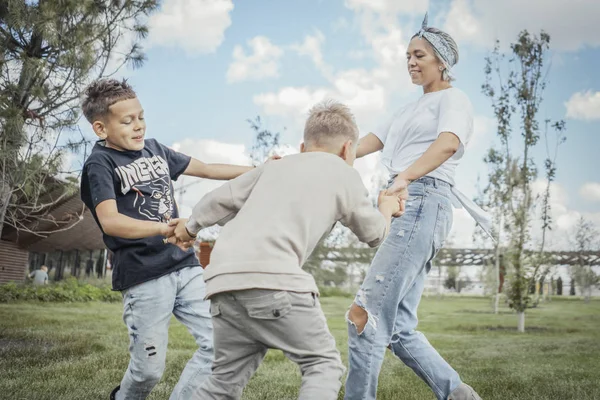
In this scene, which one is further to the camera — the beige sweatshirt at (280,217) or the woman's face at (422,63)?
the woman's face at (422,63)

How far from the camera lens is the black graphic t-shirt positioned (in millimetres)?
2959

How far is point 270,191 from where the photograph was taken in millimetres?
2230

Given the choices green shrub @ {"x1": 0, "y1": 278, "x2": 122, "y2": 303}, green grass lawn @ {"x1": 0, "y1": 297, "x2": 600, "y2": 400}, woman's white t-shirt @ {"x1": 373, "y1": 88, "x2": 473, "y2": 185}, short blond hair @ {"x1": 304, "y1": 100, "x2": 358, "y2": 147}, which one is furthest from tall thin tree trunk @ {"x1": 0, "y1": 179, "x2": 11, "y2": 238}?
short blond hair @ {"x1": 304, "y1": 100, "x2": 358, "y2": 147}

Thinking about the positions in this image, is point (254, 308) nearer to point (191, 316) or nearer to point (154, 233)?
point (154, 233)

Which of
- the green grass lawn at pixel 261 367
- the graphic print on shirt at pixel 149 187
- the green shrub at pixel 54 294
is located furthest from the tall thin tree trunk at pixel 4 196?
the graphic print on shirt at pixel 149 187

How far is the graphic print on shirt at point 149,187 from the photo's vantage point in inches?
119

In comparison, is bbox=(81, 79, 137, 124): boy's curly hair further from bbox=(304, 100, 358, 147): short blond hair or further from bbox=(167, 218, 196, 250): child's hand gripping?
bbox=(304, 100, 358, 147): short blond hair

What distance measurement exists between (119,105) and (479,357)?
249 inches

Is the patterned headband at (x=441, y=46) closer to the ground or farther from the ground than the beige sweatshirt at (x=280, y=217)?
farther from the ground

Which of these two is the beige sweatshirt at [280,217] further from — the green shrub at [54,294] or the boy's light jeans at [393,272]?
the green shrub at [54,294]

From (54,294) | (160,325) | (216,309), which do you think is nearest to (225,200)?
(216,309)

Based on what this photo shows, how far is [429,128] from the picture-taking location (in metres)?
3.21

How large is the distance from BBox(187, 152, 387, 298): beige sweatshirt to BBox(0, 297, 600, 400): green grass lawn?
7.61ft

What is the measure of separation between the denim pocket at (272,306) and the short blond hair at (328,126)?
62 centimetres
